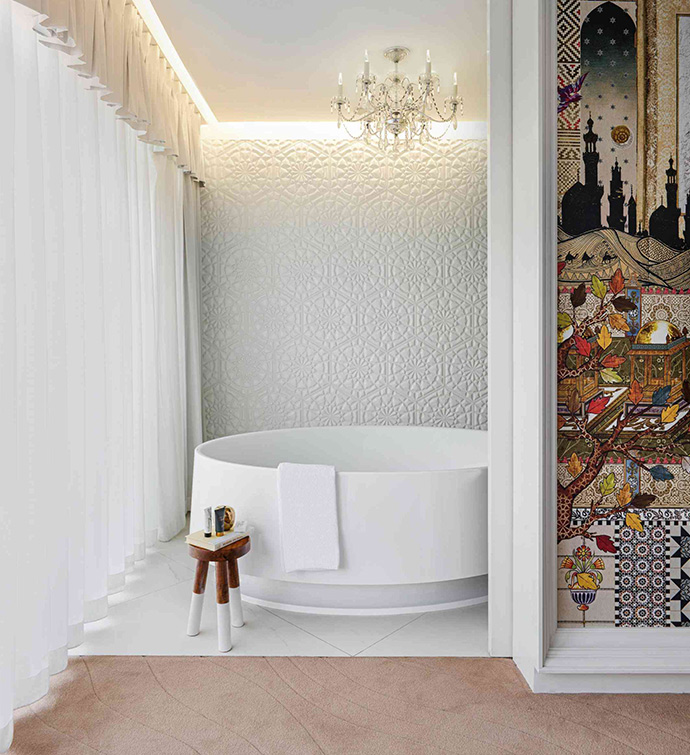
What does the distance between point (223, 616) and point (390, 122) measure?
2536 millimetres

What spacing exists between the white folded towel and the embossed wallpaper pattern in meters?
2.09

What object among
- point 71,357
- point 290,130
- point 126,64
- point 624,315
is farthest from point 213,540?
point 290,130

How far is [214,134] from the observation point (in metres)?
4.78

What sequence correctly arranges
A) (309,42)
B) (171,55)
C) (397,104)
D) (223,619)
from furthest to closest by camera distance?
(171,55)
(397,104)
(309,42)
(223,619)

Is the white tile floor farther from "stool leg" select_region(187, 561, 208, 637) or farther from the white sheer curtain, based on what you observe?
the white sheer curtain

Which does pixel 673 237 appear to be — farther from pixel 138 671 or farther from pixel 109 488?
pixel 109 488

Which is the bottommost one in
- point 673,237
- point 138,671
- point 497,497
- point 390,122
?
point 138,671

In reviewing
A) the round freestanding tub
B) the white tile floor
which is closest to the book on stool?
the round freestanding tub

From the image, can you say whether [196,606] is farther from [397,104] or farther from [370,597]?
[397,104]

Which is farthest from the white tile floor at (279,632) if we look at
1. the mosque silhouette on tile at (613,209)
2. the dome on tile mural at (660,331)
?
the mosque silhouette on tile at (613,209)

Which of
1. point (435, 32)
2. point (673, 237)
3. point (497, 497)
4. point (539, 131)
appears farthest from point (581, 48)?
point (497, 497)

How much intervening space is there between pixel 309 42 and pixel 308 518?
243 cm

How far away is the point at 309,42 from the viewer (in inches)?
134

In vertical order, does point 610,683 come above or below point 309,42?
below
